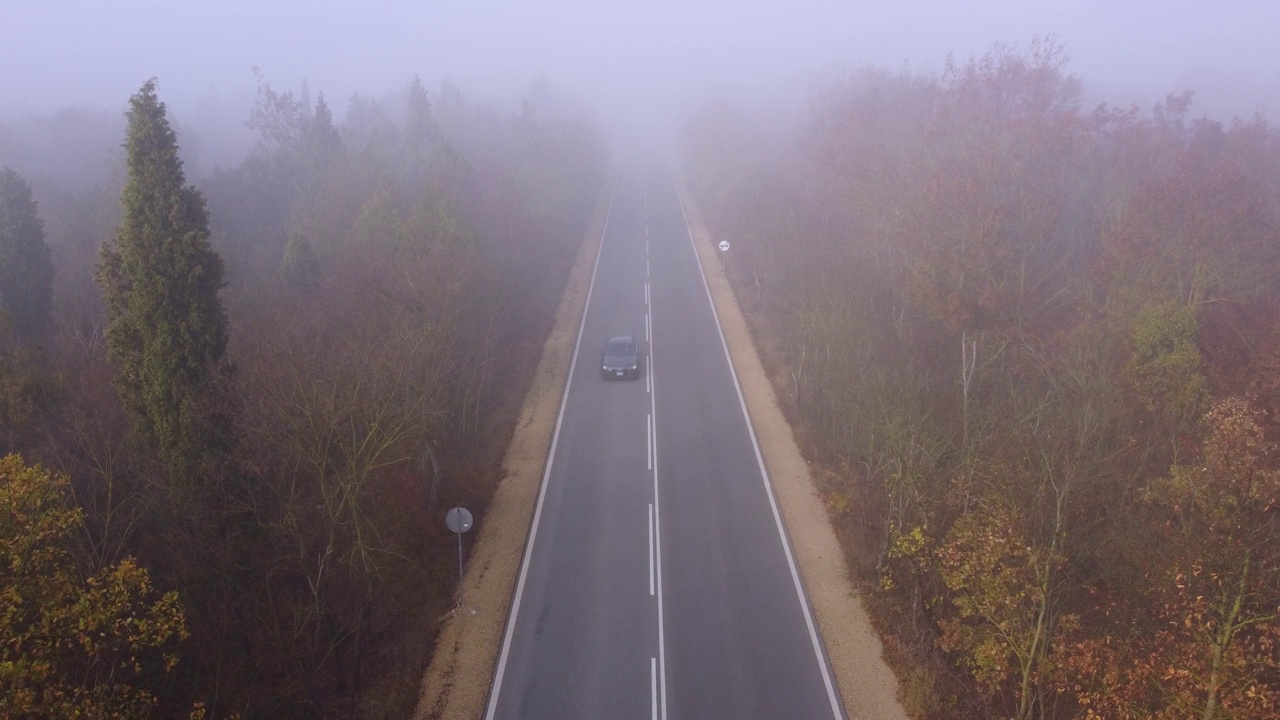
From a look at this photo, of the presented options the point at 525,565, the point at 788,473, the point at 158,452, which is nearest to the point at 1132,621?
the point at 788,473

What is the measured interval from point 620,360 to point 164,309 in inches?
675

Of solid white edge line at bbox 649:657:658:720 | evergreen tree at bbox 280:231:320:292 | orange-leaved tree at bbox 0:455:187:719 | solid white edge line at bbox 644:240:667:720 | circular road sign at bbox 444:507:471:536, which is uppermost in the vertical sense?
evergreen tree at bbox 280:231:320:292

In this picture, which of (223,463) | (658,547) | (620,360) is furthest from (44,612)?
(620,360)

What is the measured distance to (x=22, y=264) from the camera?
89.3 ft

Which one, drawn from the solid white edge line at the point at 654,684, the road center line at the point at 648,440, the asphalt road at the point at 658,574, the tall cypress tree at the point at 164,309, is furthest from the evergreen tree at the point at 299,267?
the solid white edge line at the point at 654,684

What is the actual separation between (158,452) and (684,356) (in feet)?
67.5

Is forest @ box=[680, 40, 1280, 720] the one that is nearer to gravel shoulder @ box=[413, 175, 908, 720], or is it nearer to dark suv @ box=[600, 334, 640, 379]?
gravel shoulder @ box=[413, 175, 908, 720]

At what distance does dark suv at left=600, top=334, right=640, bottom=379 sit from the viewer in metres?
29.9

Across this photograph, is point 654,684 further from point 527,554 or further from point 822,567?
point 822,567

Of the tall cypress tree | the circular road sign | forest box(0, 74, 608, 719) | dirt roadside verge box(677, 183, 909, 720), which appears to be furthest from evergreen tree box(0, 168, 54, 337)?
dirt roadside verge box(677, 183, 909, 720)

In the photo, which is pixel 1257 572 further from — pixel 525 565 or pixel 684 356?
pixel 684 356

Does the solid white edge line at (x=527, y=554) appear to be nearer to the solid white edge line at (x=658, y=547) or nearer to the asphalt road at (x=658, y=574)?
the asphalt road at (x=658, y=574)

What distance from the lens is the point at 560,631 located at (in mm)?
16328

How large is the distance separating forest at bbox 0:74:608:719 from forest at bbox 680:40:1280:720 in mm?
10851
